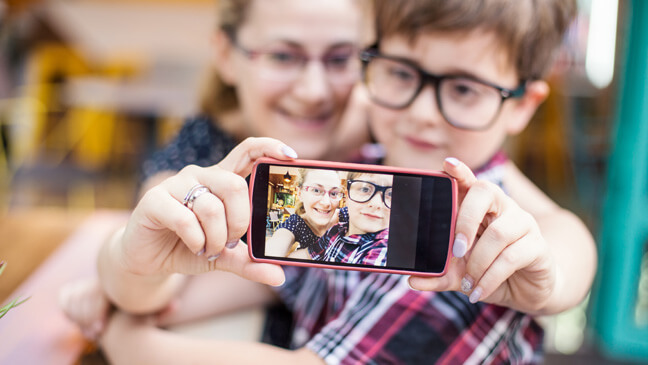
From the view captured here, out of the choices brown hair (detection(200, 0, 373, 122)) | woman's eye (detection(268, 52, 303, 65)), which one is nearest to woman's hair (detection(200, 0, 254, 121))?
brown hair (detection(200, 0, 373, 122))

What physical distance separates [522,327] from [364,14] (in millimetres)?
476

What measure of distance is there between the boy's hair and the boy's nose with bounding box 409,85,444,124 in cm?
7

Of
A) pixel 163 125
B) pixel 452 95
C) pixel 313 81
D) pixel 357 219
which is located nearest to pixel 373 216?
pixel 357 219

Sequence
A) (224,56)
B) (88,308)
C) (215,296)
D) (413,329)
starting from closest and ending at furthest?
(413,329)
(88,308)
(215,296)
(224,56)

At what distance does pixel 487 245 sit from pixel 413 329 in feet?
0.54

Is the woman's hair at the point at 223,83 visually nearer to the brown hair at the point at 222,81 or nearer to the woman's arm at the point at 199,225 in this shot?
the brown hair at the point at 222,81

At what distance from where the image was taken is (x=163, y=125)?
9.86 feet

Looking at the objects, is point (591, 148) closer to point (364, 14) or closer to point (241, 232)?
point (364, 14)

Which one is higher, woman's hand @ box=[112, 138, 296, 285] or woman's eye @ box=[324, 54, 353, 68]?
woman's eye @ box=[324, 54, 353, 68]

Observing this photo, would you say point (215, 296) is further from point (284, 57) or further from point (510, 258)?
point (510, 258)

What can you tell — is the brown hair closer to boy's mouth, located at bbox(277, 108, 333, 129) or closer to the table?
boy's mouth, located at bbox(277, 108, 333, 129)

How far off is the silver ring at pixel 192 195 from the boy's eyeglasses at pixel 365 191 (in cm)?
12

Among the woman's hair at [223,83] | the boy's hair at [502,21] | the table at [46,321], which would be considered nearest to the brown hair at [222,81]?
the woman's hair at [223,83]

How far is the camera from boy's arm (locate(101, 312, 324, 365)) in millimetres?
576
